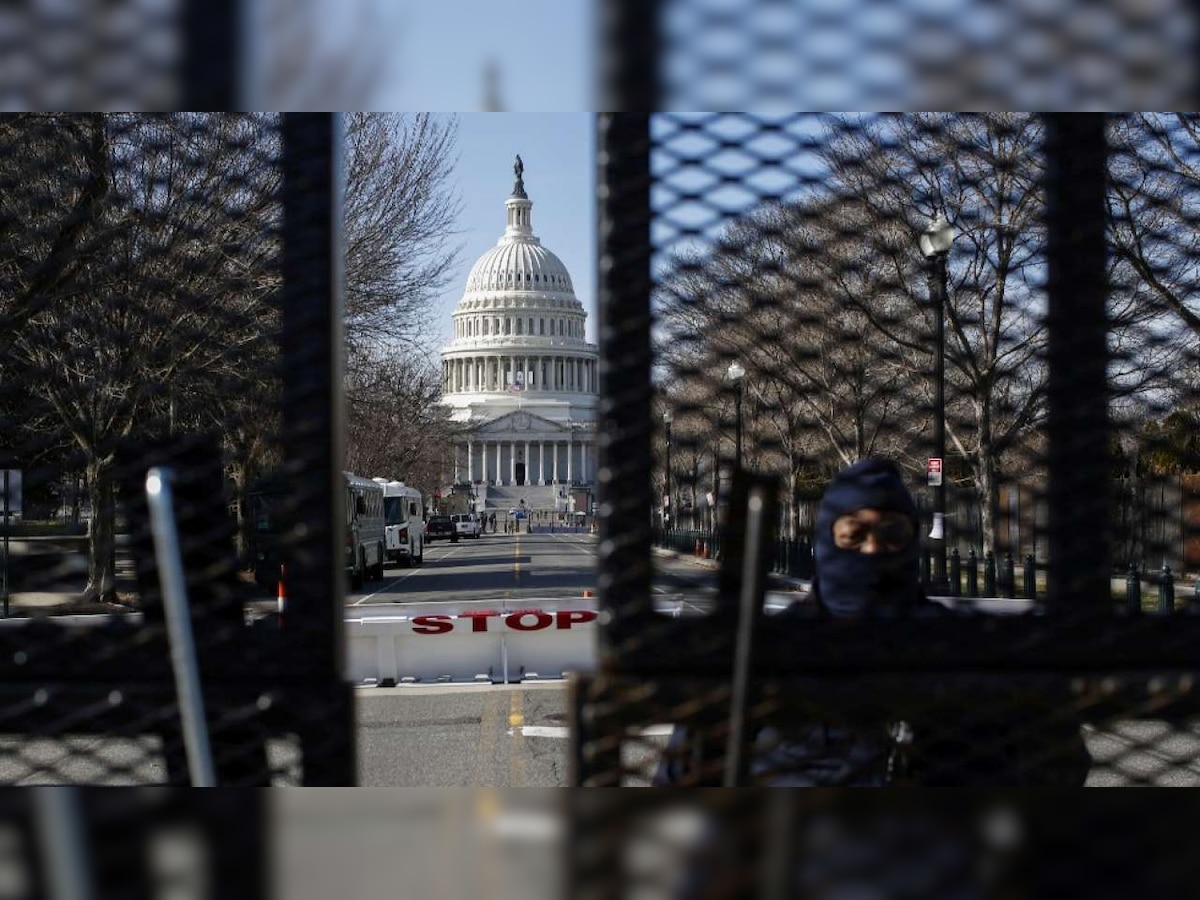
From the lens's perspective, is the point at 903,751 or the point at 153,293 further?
the point at 153,293

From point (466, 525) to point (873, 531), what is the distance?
76789 mm

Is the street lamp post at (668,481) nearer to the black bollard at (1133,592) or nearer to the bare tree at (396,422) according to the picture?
the black bollard at (1133,592)

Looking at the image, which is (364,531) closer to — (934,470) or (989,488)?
(934,470)

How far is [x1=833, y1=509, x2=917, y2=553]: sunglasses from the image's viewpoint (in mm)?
1646

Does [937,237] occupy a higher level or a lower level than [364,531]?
higher

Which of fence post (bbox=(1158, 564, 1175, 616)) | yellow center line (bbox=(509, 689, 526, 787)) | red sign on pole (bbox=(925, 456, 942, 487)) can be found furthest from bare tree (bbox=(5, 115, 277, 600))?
yellow center line (bbox=(509, 689, 526, 787))

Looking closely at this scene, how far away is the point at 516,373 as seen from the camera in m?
99.0

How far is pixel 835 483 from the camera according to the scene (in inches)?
71.3

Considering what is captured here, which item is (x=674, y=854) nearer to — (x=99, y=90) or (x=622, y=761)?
(x=622, y=761)

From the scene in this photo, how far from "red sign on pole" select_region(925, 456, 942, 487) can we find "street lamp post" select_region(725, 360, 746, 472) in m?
0.43

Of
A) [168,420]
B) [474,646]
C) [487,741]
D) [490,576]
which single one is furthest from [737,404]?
[490,576]

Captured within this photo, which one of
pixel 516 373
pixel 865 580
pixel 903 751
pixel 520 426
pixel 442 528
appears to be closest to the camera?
pixel 903 751

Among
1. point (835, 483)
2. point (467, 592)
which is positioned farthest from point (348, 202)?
point (835, 483)

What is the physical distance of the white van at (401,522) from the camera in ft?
136
